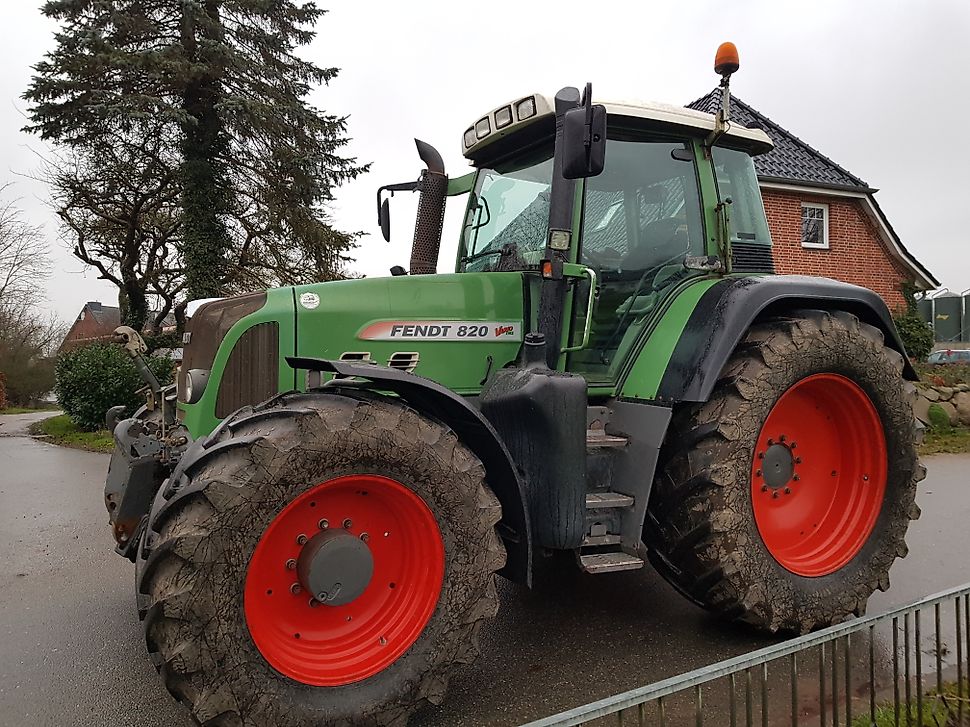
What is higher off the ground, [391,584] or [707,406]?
[707,406]

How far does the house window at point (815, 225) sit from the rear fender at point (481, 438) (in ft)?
47.8

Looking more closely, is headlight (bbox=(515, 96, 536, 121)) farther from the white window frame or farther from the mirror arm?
the white window frame

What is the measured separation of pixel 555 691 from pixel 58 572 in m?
3.77

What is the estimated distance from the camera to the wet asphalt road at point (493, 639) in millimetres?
3012

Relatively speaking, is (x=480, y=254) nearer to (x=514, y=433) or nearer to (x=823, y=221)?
(x=514, y=433)

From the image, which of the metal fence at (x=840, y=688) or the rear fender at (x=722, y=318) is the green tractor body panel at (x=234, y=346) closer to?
the rear fender at (x=722, y=318)

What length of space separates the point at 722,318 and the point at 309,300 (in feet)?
6.41

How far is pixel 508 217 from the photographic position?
409 cm

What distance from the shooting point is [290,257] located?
16.4 m

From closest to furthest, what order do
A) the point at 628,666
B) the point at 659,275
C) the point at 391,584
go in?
the point at 391,584 < the point at 628,666 < the point at 659,275

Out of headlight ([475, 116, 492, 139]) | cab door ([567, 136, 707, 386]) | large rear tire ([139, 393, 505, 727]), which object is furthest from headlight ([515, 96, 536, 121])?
large rear tire ([139, 393, 505, 727])

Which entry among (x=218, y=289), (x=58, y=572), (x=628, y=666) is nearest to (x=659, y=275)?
(x=628, y=666)

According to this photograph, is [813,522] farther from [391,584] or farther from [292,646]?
[292,646]

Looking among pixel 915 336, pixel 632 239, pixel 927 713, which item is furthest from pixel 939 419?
pixel 927 713
